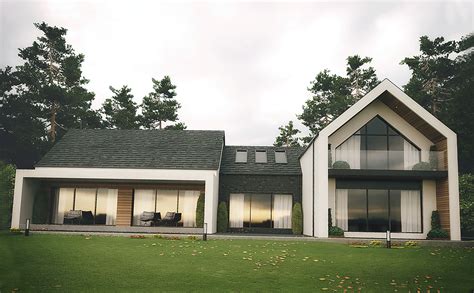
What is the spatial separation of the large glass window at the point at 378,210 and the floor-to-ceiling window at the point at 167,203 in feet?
24.3

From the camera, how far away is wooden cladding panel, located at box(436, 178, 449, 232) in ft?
61.6

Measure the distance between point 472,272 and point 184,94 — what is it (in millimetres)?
36194

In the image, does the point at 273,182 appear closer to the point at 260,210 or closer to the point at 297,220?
the point at 260,210

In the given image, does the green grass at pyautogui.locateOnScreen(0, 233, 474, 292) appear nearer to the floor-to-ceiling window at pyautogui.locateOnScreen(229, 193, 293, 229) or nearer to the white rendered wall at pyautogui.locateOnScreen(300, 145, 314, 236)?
the white rendered wall at pyautogui.locateOnScreen(300, 145, 314, 236)

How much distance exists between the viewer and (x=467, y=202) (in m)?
22.5

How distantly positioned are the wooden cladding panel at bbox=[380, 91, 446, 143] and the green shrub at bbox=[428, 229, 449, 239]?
167 inches

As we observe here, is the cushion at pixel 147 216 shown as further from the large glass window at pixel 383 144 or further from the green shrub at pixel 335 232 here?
the large glass window at pixel 383 144

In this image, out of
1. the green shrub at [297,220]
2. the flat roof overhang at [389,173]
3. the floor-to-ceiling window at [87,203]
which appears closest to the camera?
the flat roof overhang at [389,173]

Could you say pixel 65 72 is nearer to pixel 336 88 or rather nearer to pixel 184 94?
pixel 184 94

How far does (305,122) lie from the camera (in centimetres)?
4431

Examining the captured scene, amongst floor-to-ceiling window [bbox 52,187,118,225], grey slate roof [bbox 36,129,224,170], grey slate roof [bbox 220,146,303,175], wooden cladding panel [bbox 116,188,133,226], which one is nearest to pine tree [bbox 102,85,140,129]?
grey slate roof [bbox 36,129,224,170]

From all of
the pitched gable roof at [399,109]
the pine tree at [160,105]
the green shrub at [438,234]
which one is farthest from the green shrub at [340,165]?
the pine tree at [160,105]

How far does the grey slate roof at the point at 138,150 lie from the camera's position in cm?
2189

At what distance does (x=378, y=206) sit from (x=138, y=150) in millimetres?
12776
